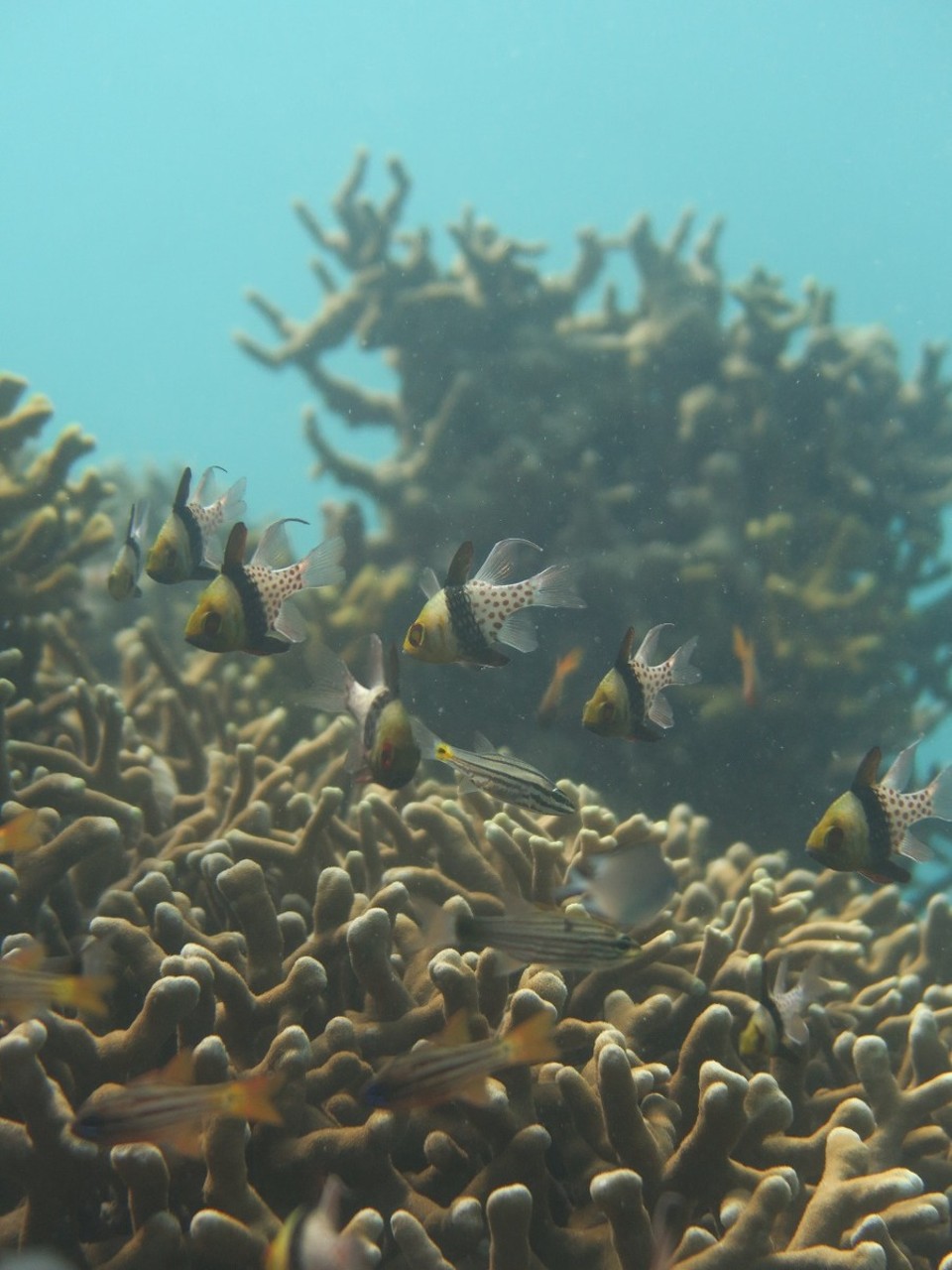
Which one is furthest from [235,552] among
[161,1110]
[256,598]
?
[161,1110]

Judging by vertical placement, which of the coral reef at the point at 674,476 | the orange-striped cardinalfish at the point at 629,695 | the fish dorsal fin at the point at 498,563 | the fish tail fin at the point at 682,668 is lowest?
the orange-striped cardinalfish at the point at 629,695

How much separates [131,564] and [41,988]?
1.73 metres

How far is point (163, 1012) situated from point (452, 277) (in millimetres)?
8179

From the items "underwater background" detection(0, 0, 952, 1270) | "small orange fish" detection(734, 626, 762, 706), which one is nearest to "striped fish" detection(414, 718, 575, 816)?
"underwater background" detection(0, 0, 952, 1270)

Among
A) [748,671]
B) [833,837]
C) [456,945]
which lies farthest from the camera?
[748,671]

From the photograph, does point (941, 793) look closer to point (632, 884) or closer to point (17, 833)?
point (632, 884)

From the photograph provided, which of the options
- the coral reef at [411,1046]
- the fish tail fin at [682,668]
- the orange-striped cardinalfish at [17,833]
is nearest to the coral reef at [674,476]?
the coral reef at [411,1046]

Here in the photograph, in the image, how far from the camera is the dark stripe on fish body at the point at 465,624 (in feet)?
8.86

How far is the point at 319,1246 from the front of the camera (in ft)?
5.06

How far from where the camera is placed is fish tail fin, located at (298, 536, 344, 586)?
2.82 meters

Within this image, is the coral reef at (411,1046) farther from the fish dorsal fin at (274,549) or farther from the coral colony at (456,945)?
the fish dorsal fin at (274,549)

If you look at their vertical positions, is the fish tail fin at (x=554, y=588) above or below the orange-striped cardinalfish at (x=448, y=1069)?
above

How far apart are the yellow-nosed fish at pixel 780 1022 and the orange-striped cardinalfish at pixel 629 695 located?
0.88m

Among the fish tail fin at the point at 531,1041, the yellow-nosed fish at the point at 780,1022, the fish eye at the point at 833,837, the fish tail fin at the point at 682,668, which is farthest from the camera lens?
the fish tail fin at the point at 682,668
